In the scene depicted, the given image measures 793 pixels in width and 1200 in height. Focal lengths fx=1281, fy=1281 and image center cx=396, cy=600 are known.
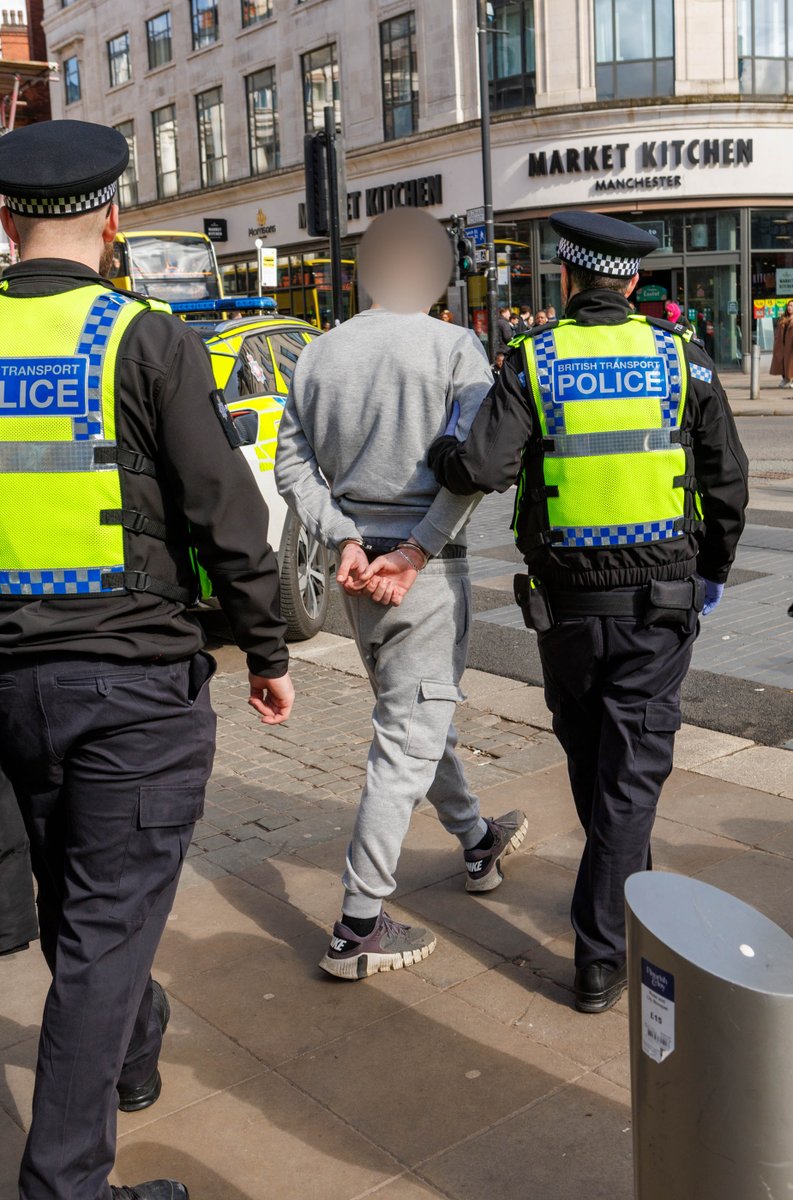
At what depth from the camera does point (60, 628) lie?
7.58 feet

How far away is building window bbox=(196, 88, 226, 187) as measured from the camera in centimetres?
4169

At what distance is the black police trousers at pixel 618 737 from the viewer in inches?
130

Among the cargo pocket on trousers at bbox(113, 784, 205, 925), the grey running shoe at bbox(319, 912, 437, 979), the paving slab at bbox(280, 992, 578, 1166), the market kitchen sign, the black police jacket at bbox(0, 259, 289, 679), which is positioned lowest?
the paving slab at bbox(280, 992, 578, 1166)

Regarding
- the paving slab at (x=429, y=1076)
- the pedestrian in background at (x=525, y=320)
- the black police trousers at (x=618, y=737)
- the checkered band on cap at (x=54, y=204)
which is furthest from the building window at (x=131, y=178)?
the checkered band on cap at (x=54, y=204)

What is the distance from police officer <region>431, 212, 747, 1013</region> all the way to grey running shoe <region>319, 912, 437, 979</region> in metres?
0.50

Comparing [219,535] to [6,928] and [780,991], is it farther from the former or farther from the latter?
[780,991]

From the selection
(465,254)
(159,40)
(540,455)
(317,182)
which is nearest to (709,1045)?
(540,455)

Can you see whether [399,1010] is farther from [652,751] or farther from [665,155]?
[665,155]

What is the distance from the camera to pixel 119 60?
4688 cm

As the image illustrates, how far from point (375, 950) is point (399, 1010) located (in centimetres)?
21

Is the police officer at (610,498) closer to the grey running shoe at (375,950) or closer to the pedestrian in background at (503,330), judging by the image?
the grey running shoe at (375,950)

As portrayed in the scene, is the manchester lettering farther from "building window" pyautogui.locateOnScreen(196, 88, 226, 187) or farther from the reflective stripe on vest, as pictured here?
the reflective stripe on vest

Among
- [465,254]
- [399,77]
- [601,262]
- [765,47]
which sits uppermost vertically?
[399,77]

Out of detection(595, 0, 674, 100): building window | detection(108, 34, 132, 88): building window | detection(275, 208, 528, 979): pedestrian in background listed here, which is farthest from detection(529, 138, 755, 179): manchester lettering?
detection(275, 208, 528, 979): pedestrian in background
